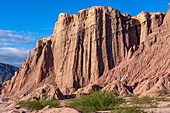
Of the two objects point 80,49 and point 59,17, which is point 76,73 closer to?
point 80,49

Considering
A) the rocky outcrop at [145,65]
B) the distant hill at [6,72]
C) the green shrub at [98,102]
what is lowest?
the green shrub at [98,102]

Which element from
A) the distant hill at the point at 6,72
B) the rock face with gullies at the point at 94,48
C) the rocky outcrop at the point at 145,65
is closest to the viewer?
the rocky outcrop at the point at 145,65

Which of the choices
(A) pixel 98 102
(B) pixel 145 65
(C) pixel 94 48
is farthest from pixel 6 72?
(A) pixel 98 102

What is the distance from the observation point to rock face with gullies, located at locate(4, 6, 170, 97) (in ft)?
141

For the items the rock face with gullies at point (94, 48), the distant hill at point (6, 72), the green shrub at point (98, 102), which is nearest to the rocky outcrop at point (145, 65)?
the rock face with gullies at point (94, 48)

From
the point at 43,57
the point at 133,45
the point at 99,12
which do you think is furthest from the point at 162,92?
the point at 43,57

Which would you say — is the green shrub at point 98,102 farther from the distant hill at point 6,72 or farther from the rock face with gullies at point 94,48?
the distant hill at point 6,72

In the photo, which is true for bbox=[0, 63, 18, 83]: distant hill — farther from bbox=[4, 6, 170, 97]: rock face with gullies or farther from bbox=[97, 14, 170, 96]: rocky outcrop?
bbox=[97, 14, 170, 96]: rocky outcrop

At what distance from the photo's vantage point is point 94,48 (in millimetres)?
45188

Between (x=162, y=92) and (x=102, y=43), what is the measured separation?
21.5 meters

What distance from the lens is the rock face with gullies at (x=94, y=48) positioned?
42.8 m

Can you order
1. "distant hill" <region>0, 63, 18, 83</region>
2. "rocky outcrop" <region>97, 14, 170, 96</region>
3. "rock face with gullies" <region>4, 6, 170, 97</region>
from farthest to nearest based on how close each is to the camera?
"distant hill" <region>0, 63, 18, 83</region> → "rock face with gullies" <region>4, 6, 170, 97</region> → "rocky outcrop" <region>97, 14, 170, 96</region>

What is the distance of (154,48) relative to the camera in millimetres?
38562

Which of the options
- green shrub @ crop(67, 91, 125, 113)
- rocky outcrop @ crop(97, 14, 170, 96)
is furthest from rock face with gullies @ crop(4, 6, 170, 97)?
green shrub @ crop(67, 91, 125, 113)
